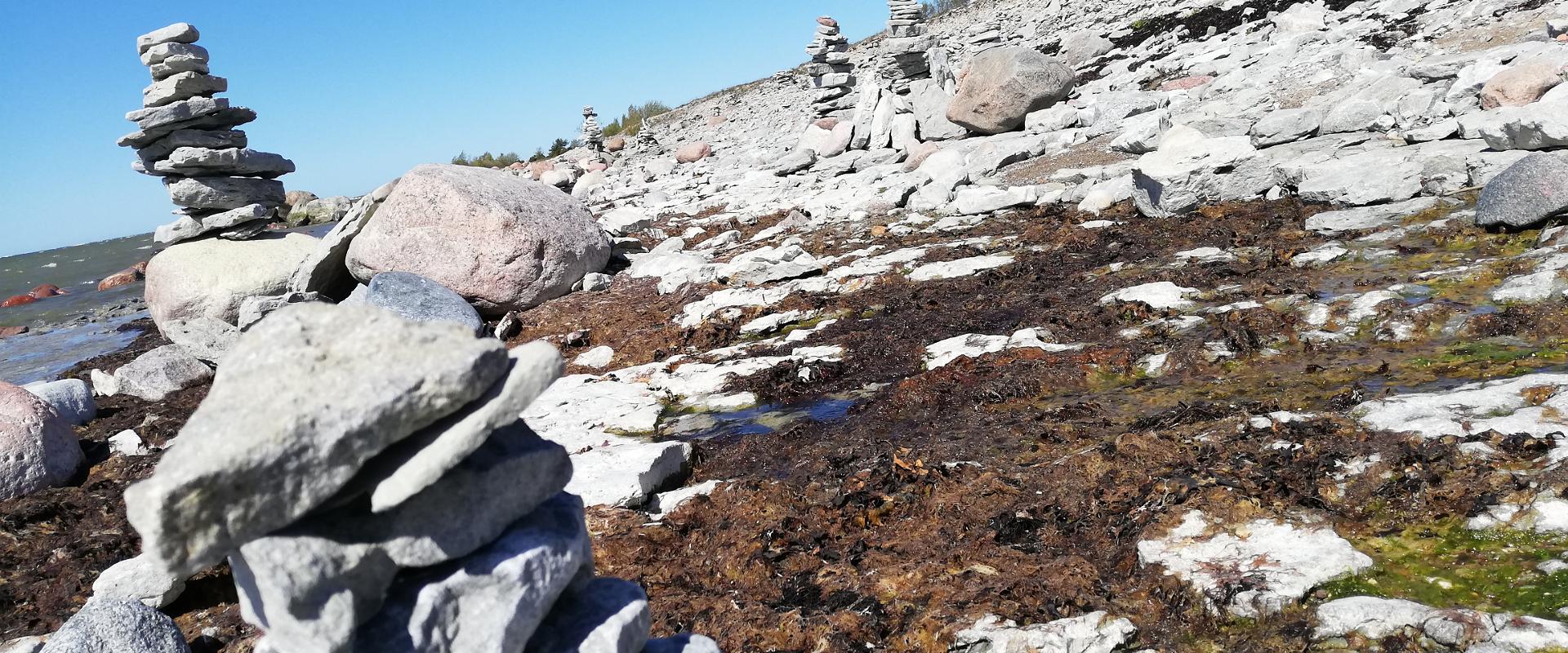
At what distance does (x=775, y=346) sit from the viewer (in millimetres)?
10008

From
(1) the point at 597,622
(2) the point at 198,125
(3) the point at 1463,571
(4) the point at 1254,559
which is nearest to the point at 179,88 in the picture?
(2) the point at 198,125

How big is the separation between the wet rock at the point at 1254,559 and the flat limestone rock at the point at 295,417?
3220 millimetres

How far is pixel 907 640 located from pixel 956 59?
29.9 meters

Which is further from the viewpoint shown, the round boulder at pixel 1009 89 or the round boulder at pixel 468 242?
the round boulder at pixel 1009 89

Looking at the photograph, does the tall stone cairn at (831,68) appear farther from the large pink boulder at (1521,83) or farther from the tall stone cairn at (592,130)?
the large pink boulder at (1521,83)

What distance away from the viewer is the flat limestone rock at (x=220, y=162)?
15.1 metres

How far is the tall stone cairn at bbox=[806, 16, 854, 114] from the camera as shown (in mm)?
28719

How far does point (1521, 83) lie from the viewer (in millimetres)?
12125

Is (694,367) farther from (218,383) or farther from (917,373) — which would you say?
(218,383)

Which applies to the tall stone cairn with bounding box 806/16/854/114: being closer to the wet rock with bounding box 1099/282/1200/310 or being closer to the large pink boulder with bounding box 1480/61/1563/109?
the large pink boulder with bounding box 1480/61/1563/109

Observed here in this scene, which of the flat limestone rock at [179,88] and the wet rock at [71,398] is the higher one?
the flat limestone rock at [179,88]

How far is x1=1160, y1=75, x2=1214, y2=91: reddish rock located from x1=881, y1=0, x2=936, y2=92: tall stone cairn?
23.4 ft

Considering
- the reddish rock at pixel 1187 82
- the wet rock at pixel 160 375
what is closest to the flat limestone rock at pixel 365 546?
the wet rock at pixel 160 375

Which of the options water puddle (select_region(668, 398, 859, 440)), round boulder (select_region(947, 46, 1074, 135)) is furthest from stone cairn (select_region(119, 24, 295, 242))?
round boulder (select_region(947, 46, 1074, 135))
